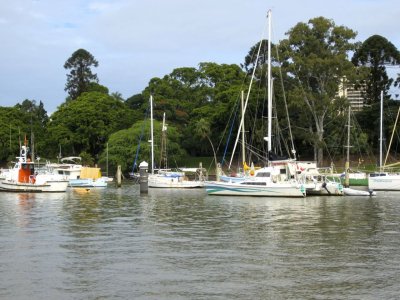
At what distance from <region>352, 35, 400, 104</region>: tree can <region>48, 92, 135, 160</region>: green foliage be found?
39.9 meters

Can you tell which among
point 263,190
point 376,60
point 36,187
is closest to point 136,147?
point 36,187

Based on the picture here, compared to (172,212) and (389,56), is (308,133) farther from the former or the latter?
(172,212)

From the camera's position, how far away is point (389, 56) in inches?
3285

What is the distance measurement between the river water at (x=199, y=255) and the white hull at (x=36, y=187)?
2032cm

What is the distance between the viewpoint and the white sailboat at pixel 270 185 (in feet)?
146

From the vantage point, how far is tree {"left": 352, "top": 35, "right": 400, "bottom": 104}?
274ft

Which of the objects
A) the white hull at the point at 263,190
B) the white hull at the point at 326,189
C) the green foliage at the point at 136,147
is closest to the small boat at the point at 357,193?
the white hull at the point at 326,189

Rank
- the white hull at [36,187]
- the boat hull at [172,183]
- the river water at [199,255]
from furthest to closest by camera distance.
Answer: the boat hull at [172,183]
the white hull at [36,187]
the river water at [199,255]

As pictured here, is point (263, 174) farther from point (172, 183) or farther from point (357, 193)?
point (172, 183)

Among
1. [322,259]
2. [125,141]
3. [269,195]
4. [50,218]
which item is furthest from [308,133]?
[322,259]

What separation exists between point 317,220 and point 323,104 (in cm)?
4985

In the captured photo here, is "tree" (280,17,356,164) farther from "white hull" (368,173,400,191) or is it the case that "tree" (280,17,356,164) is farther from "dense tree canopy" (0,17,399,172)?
"white hull" (368,173,400,191)

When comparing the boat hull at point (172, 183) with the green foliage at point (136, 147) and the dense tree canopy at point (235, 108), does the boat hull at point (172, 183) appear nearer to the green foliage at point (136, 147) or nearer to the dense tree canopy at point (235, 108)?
the dense tree canopy at point (235, 108)

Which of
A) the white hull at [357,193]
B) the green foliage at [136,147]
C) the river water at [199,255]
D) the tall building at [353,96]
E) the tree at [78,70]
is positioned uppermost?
the tree at [78,70]
